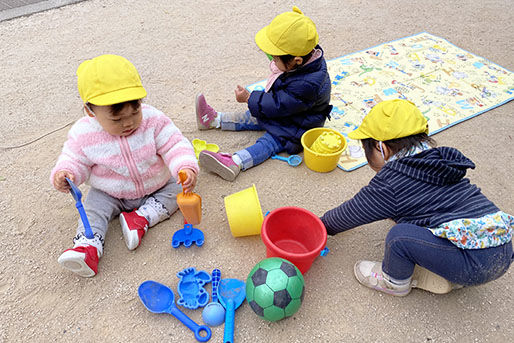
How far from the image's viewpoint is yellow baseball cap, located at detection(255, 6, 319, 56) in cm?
191

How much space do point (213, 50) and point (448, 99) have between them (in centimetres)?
190

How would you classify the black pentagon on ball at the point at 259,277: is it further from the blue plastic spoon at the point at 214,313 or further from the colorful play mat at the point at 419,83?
the colorful play mat at the point at 419,83

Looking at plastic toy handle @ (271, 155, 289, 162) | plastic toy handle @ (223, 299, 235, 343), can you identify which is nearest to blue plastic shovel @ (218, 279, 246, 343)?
plastic toy handle @ (223, 299, 235, 343)

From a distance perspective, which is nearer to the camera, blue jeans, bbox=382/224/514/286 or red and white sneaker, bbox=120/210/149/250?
blue jeans, bbox=382/224/514/286

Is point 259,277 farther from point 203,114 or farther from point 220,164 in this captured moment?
point 203,114

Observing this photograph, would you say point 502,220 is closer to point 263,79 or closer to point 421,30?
point 263,79

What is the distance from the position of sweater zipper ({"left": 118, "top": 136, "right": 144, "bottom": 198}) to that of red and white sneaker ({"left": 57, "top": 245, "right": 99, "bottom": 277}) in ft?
1.09

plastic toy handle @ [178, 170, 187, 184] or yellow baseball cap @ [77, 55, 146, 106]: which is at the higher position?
yellow baseball cap @ [77, 55, 146, 106]

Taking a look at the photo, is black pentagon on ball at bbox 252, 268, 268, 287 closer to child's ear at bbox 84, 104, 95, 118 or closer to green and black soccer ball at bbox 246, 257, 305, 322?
green and black soccer ball at bbox 246, 257, 305, 322

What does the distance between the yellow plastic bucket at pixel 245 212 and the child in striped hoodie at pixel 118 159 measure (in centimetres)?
21

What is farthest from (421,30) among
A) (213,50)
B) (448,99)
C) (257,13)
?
(213,50)

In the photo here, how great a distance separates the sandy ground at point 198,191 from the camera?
148cm

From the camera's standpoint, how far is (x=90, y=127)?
5.24 feet

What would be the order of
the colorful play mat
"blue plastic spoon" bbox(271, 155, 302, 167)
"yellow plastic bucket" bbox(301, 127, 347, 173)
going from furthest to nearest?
1. the colorful play mat
2. "blue plastic spoon" bbox(271, 155, 302, 167)
3. "yellow plastic bucket" bbox(301, 127, 347, 173)
